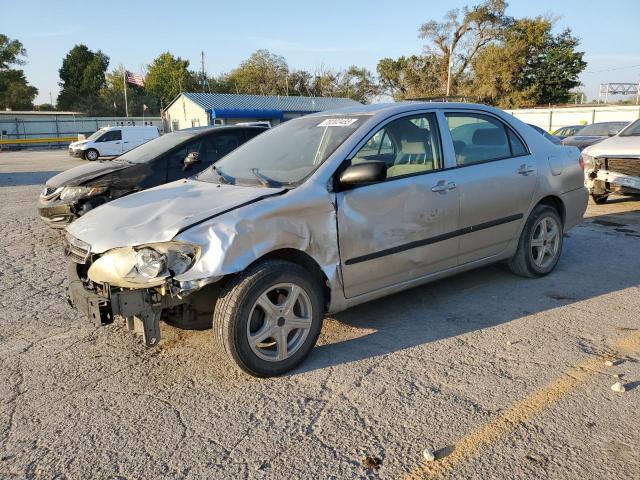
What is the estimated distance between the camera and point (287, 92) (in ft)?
234

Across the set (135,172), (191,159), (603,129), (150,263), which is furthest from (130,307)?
(603,129)

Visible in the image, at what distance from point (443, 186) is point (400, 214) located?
0.52 meters

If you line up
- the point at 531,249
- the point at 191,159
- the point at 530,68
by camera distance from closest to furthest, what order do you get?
1. the point at 531,249
2. the point at 191,159
3. the point at 530,68

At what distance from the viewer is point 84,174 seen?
23.4 feet

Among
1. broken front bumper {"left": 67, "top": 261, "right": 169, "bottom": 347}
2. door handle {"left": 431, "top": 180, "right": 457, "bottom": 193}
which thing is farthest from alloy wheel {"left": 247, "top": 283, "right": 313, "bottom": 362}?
door handle {"left": 431, "top": 180, "right": 457, "bottom": 193}

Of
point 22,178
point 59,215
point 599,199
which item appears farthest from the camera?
point 22,178

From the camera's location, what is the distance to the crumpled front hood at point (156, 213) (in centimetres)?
312

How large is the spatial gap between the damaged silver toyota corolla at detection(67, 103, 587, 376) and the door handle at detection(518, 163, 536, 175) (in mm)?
17

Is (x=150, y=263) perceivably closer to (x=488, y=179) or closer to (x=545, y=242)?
(x=488, y=179)

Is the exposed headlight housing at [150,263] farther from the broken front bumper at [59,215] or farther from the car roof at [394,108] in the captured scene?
the broken front bumper at [59,215]

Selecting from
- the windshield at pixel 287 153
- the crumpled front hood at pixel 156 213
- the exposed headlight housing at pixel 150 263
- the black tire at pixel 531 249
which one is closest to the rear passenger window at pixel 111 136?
the windshield at pixel 287 153

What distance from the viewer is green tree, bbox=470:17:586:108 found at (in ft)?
158

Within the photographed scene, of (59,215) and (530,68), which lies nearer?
(59,215)

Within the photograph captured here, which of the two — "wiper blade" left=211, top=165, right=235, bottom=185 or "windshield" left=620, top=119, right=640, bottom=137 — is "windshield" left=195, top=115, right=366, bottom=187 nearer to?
"wiper blade" left=211, top=165, right=235, bottom=185
